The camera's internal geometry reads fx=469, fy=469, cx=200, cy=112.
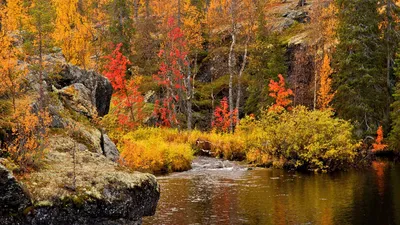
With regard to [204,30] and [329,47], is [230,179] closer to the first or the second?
[329,47]

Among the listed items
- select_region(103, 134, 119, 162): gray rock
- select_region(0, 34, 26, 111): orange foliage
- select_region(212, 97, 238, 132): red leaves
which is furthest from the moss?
select_region(212, 97, 238, 132): red leaves

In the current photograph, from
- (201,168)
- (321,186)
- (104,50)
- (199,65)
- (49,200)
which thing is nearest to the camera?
(49,200)

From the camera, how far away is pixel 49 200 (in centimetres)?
1155

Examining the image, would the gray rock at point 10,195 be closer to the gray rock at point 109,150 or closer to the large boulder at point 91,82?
the gray rock at point 109,150

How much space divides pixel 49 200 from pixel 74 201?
0.62 meters

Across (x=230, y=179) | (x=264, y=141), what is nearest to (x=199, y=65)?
(x=264, y=141)

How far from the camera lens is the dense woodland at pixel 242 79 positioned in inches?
1200

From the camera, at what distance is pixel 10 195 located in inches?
432

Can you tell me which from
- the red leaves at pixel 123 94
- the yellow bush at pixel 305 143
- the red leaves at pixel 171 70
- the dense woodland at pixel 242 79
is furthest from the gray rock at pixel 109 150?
A: the red leaves at pixel 171 70

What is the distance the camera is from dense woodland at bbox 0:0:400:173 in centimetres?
3048

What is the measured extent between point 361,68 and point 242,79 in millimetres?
13188

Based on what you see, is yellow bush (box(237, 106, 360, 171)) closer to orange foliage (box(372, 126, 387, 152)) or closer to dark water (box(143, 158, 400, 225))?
dark water (box(143, 158, 400, 225))

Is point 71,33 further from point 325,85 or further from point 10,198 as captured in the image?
point 10,198

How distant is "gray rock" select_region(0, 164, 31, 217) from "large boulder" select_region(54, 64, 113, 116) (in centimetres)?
891
